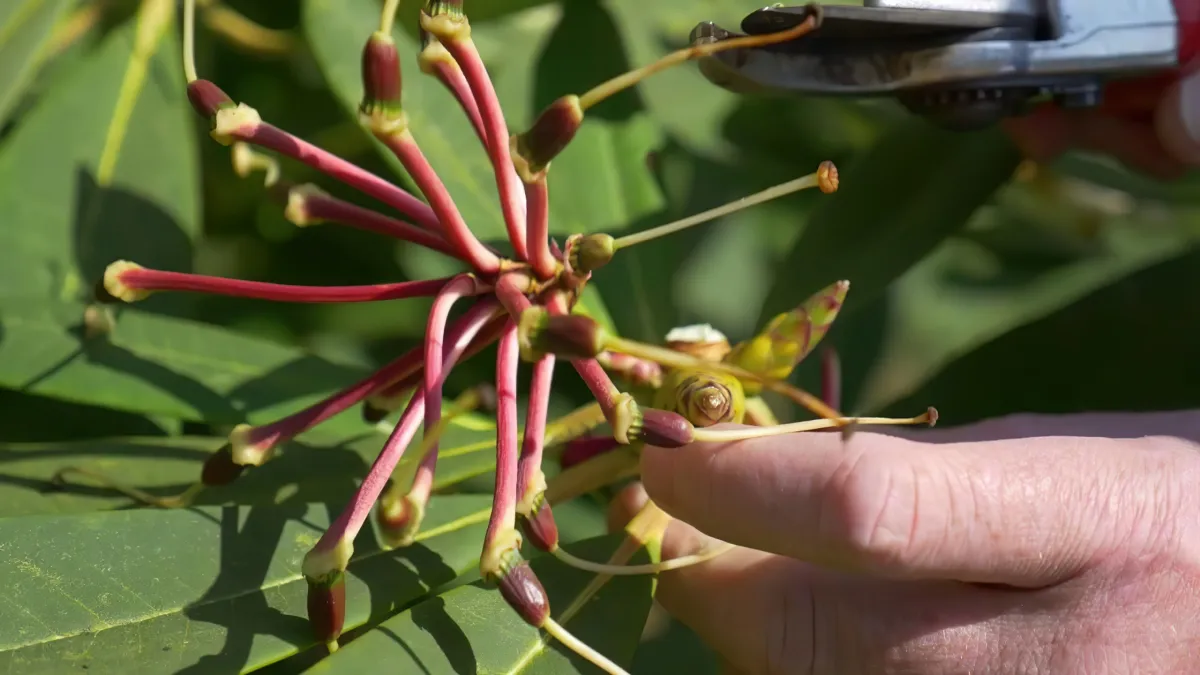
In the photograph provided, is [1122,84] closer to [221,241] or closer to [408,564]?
[408,564]

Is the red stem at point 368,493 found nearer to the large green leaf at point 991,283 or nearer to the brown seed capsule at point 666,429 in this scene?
the brown seed capsule at point 666,429

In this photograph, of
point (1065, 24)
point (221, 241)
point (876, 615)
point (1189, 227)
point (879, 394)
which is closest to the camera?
point (876, 615)

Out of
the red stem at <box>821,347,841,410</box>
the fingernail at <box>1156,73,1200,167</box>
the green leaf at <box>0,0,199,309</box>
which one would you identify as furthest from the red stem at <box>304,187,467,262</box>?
the fingernail at <box>1156,73,1200,167</box>

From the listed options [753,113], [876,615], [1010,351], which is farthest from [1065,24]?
[753,113]

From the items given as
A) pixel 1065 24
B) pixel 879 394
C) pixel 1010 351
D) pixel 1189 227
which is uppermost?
pixel 1065 24

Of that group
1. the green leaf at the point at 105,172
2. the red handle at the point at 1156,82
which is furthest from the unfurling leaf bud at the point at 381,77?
the red handle at the point at 1156,82

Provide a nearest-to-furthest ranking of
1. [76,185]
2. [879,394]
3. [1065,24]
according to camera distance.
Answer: [1065,24]
[76,185]
[879,394]

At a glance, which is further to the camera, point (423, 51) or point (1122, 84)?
point (1122, 84)
